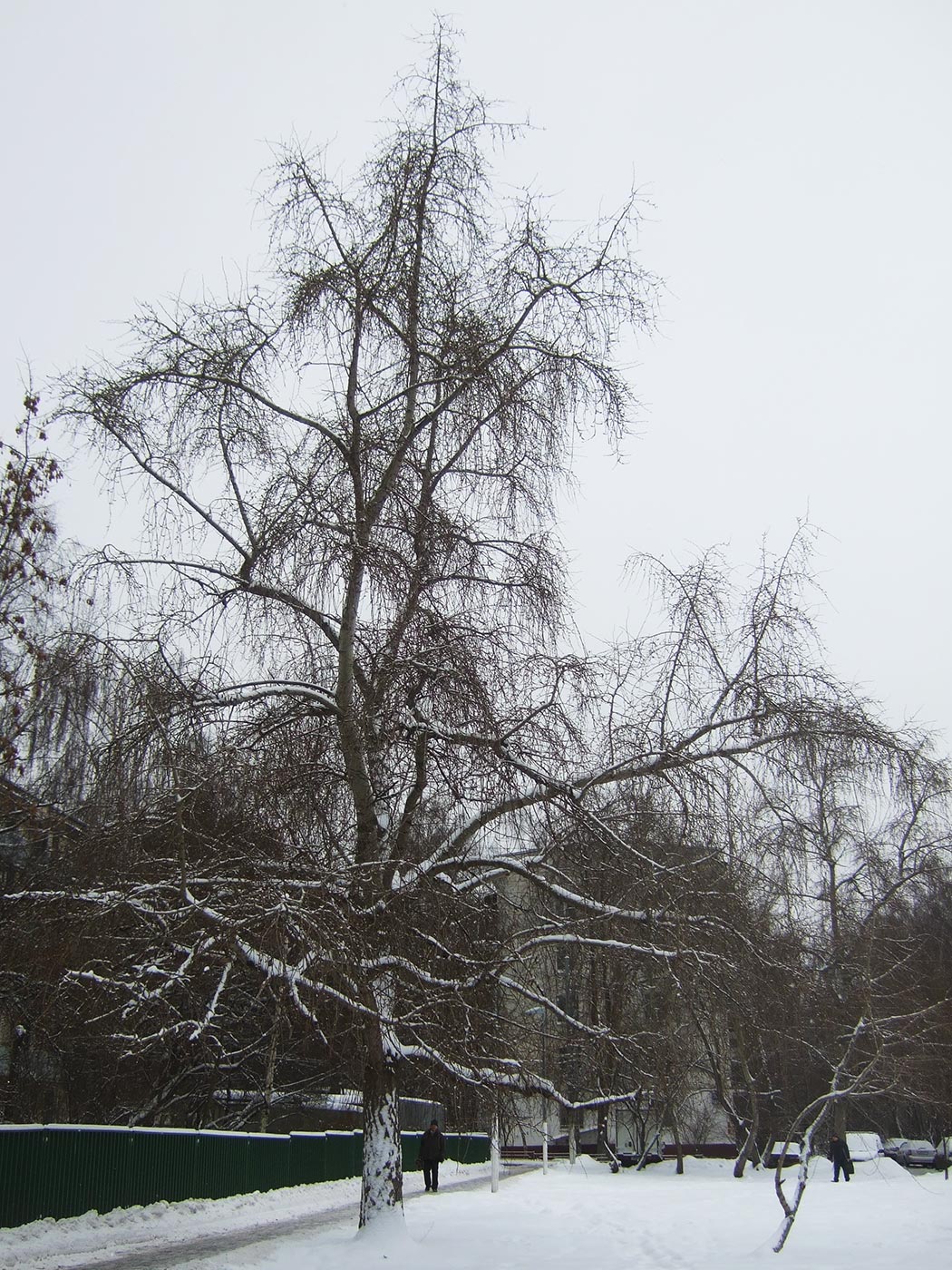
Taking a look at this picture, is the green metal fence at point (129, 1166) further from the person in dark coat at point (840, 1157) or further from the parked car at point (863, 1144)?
the parked car at point (863, 1144)

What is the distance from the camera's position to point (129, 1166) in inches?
547

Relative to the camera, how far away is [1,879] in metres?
13.0

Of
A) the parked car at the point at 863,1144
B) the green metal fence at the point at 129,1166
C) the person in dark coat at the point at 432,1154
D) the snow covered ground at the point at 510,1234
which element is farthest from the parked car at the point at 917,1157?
the green metal fence at the point at 129,1166

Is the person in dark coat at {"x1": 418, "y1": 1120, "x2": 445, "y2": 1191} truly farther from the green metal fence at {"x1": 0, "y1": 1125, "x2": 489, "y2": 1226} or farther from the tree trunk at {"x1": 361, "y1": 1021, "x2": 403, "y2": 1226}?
the tree trunk at {"x1": 361, "y1": 1021, "x2": 403, "y2": 1226}

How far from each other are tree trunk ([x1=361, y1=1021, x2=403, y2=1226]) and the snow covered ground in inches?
10.2

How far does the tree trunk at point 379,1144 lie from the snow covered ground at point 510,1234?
0.26m

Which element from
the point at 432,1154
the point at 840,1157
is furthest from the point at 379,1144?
the point at 840,1157

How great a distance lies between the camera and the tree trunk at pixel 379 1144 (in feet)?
34.7

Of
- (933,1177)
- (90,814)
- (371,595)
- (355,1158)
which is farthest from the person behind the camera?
(933,1177)

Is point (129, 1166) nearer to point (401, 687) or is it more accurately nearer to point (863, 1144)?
point (401, 687)

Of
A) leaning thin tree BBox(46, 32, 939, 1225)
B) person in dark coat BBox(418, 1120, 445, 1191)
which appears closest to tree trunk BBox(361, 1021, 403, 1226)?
leaning thin tree BBox(46, 32, 939, 1225)

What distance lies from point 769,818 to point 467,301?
5.55m

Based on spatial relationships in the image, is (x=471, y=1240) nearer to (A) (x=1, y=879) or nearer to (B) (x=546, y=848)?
(B) (x=546, y=848)

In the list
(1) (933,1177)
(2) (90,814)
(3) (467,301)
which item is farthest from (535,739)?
(1) (933,1177)
